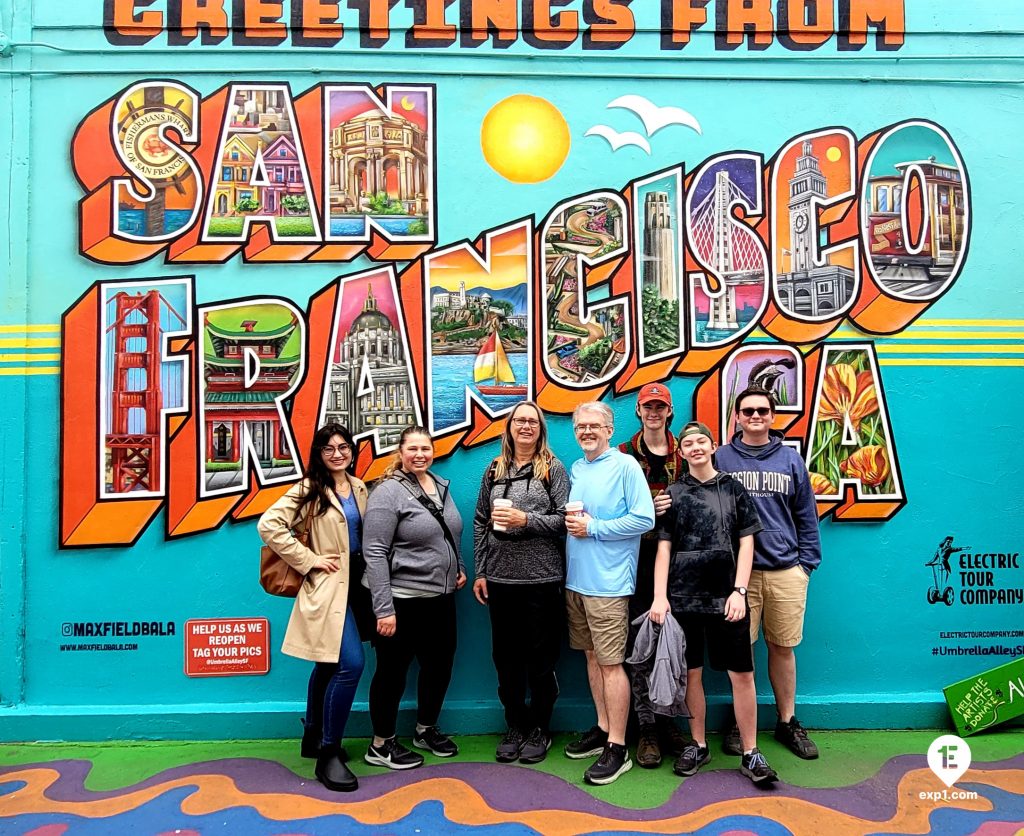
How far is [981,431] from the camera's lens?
4.77 meters

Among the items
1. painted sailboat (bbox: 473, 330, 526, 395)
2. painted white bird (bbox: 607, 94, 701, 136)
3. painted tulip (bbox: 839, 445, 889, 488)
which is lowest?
painted tulip (bbox: 839, 445, 889, 488)

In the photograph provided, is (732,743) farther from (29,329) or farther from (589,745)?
(29,329)

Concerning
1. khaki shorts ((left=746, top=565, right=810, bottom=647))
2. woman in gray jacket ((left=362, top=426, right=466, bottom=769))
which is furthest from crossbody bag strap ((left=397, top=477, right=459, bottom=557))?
khaki shorts ((left=746, top=565, right=810, bottom=647))

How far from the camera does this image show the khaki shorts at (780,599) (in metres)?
4.17

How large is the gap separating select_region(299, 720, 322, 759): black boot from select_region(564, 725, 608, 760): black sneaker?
1.49 metres

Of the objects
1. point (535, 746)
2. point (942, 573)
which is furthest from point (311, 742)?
point (942, 573)

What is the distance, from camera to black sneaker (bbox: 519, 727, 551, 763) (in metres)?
4.13

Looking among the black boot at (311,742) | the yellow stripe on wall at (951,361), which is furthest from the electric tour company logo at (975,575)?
the black boot at (311,742)

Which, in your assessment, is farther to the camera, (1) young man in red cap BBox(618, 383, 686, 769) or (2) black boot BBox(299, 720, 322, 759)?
(2) black boot BBox(299, 720, 322, 759)

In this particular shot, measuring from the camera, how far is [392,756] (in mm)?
4078

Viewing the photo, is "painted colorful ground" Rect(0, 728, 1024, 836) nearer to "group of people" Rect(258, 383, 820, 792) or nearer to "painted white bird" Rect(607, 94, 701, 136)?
"group of people" Rect(258, 383, 820, 792)

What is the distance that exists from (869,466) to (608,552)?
80.5 inches

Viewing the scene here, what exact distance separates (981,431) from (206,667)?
534 cm

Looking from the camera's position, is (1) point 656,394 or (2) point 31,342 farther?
(2) point 31,342
